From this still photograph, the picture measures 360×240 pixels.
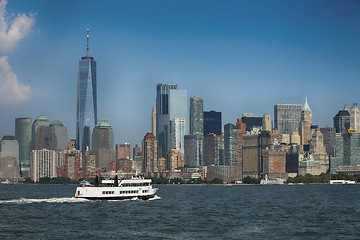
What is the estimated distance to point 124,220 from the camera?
86.0m

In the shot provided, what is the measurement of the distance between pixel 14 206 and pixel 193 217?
1454 inches

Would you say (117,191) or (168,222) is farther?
(117,191)

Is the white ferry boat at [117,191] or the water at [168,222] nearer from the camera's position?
the water at [168,222]

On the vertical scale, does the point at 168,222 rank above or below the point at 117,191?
below

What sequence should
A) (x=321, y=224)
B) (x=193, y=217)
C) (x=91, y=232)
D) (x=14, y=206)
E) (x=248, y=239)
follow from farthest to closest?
(x=14, y=206)
(x=193, y=217)
(x=321, y=224)
(x=91, y=232)
(x=248, y=239)

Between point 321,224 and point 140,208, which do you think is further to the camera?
point 140,208

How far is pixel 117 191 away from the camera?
119750 mm

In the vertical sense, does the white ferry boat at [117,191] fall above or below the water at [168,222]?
above

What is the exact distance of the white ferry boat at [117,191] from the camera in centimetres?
11775

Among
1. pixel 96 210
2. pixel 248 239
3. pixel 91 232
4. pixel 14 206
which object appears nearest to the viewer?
pixel 248 239

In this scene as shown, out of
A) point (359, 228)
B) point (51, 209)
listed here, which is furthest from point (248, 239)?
point (51, 209)

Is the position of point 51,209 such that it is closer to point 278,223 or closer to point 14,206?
point 14,206

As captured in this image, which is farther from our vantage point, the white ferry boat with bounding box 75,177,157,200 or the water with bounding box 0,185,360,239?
the white ferry boat with bounding box 75,177,157,200

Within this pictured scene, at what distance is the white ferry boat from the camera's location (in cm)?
11775
